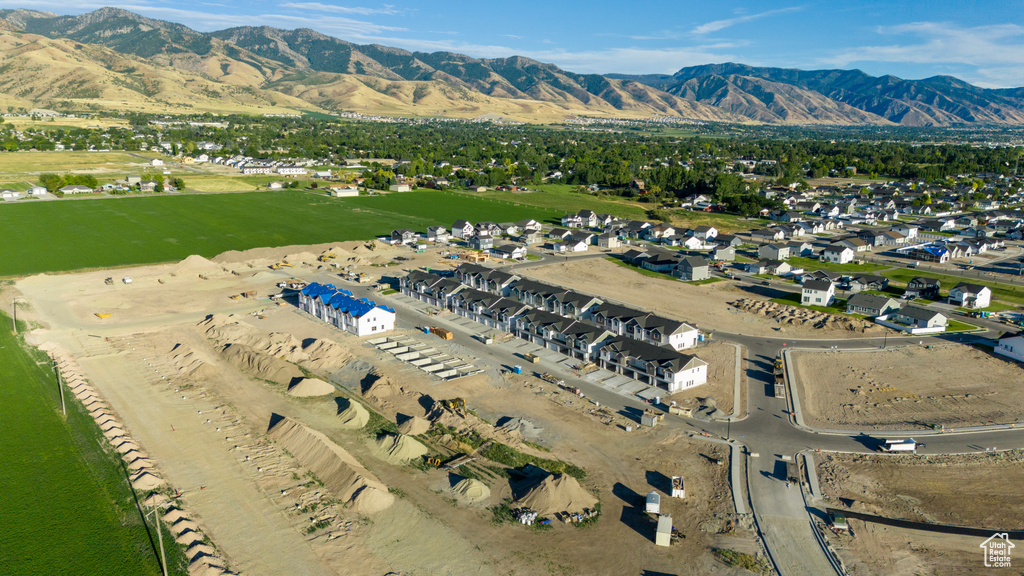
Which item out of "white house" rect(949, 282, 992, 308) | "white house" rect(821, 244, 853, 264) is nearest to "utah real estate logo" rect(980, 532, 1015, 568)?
"white house" rect(949, 282, 992, 308)

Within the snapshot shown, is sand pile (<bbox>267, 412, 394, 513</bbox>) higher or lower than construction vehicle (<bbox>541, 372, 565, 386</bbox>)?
lower

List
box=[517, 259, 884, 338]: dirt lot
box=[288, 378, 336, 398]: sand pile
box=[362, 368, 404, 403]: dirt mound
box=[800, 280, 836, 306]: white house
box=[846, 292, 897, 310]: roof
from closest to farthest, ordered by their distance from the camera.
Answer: box=[362, 368, 404, 403]: dirt mound < box=[288, 378, 336, 398]: sand pile < box=[517, 259, 884, 338]: dirt lot < box=[846, 292, 897, 310]: roof < box=[800, 280, 836, 306]: white house

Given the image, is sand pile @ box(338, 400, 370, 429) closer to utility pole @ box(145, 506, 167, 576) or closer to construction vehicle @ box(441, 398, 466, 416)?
construction vehicle @ box(441, 398, 466, 416)

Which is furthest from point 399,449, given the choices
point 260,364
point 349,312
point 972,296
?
point 972,296

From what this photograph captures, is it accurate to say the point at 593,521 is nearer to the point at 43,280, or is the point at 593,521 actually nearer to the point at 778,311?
the point at 778,311

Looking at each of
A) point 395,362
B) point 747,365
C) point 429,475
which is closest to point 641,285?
point 747,365

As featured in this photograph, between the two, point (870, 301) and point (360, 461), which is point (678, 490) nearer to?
point (360, 461)
